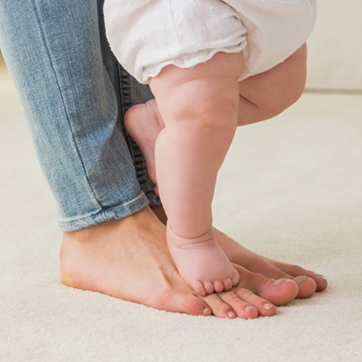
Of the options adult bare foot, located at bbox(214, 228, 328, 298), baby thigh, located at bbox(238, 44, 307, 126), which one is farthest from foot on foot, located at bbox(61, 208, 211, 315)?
baby thigh, located at bbox(238, 44, 307, 126)

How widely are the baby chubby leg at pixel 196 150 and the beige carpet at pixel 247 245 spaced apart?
0.29ft

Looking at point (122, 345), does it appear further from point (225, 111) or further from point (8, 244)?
point (8, 244)

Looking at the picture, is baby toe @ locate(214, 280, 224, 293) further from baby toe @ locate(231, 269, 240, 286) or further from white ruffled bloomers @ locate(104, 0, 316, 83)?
white ruffled bloomers @ locate(104, 0, 316, 83)

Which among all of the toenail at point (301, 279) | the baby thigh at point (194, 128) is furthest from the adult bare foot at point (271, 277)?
the baby thigh at point (194, 128)

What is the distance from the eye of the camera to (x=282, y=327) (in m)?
0.59

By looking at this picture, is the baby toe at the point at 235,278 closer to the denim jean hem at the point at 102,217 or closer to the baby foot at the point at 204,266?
the baby foot at the point at 204,266

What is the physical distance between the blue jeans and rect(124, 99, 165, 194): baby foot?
23mm

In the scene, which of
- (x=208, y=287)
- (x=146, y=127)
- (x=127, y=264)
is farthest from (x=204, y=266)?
(x=146, y=127)

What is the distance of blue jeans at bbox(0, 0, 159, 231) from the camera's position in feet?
2.43

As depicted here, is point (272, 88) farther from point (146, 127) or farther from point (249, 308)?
point (249, 308)

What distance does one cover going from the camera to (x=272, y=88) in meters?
0.79

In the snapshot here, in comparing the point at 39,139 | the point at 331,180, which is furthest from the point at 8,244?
the point at 331,180

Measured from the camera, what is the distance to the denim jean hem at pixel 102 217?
810 mm

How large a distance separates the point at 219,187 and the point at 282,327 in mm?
→ 806
